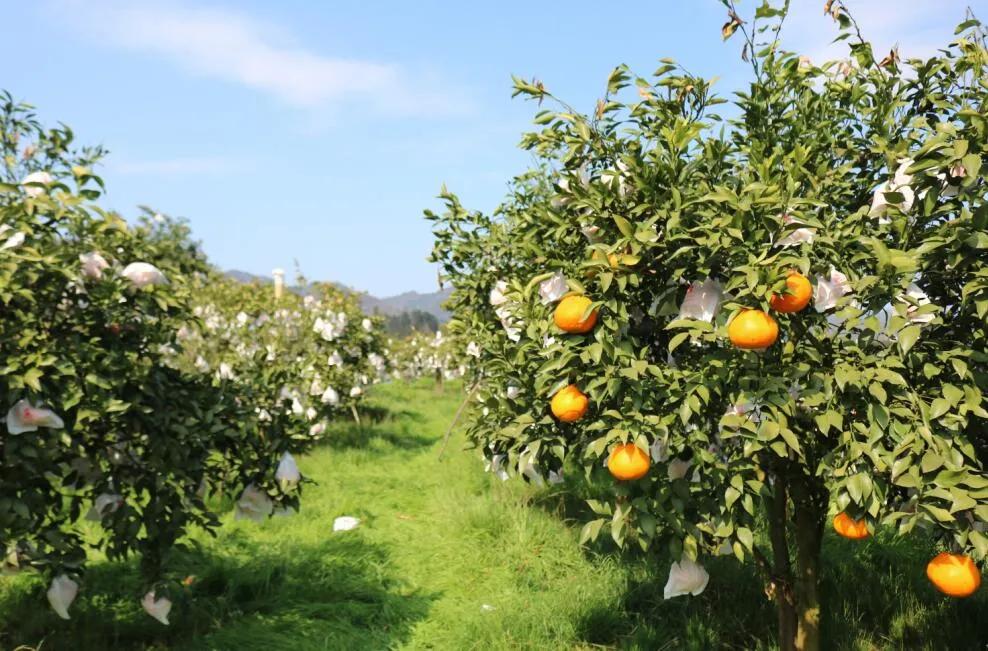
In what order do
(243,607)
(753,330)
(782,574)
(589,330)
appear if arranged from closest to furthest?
1. (753,330)
2. (589,330)
3. (782,574)
4. (243,607)

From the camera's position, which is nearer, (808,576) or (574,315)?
(574,315)

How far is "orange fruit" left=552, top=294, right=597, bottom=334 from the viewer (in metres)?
2.29

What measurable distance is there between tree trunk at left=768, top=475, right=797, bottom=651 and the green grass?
46 cm

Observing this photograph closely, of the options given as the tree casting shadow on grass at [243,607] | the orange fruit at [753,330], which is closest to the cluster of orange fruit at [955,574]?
the orange fruit at [753,330]

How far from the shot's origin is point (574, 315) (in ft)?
7.53

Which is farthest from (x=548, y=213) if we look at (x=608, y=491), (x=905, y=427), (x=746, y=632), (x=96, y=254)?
(x=608, y=491)

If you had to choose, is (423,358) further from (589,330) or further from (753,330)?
(753,330)

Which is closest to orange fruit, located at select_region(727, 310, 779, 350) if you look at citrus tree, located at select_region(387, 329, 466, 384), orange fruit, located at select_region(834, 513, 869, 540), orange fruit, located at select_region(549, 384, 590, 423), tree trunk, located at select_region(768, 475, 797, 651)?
orange fruit, located at select_region(549, 384, 590, 423)

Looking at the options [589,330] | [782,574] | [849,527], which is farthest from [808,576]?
[589,330]

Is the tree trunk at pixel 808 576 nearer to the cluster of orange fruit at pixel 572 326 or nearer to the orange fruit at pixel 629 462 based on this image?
the orange fruit at pixel 629 462

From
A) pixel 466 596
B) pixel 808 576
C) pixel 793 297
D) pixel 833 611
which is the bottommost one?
pixel 466 596

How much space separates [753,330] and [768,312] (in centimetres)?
9

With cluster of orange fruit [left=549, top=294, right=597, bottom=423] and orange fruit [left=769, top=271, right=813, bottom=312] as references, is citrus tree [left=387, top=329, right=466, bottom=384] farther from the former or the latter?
orange fruit [left=769, top=271, right=813, bottom=312]

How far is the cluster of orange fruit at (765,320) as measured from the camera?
6.85ft
